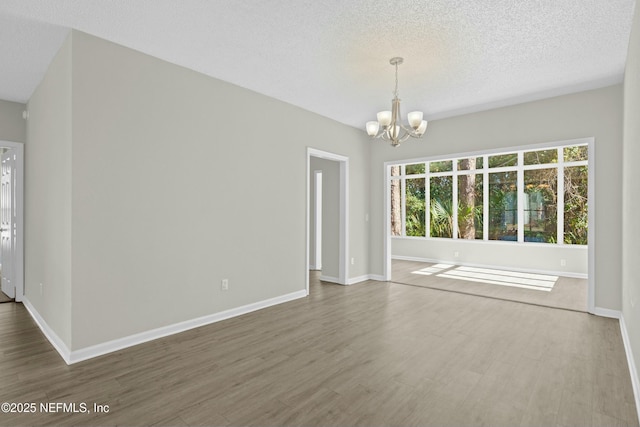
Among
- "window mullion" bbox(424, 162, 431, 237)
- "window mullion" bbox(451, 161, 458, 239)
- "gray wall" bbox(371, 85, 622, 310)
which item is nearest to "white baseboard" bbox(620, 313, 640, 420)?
"gray wall" bbox(371, 85, 622, 310)

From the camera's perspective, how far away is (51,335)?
Answer: 3.27m

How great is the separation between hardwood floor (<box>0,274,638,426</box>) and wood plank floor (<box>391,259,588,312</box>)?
0.79 metres

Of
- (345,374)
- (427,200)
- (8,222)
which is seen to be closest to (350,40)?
(345,374)

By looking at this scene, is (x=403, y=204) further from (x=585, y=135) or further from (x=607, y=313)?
(x=607, y=313)

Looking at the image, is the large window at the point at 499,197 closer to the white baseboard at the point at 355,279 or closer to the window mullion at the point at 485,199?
the window mullion at the point at 485,199

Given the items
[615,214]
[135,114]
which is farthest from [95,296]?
[615,214]

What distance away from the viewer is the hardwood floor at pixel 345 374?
2105mm

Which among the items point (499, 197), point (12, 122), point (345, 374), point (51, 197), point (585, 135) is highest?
point (12, 122)

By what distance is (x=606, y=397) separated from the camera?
2.30 m

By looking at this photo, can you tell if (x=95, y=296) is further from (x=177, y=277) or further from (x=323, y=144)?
(x=323, y=144)

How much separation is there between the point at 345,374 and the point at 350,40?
2811 millimetres

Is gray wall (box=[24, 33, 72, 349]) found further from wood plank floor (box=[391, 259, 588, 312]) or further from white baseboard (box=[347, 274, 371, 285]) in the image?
wood plank floor (box=[391, 259, 588, 312])

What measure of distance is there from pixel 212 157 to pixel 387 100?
2469mm

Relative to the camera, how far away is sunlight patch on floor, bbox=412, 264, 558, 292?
597 centimetres
